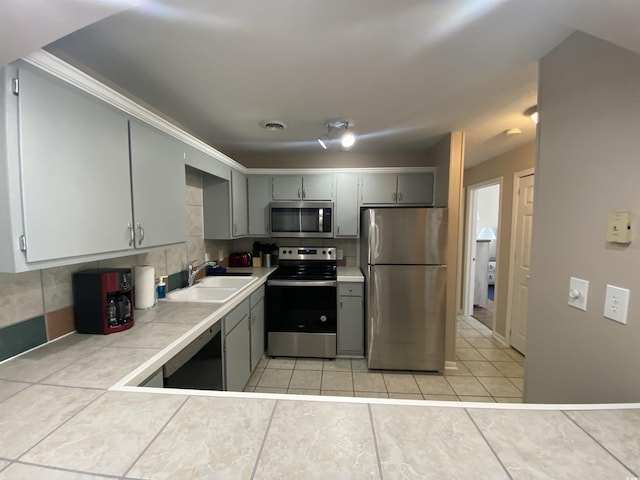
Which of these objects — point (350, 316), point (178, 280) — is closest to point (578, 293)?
point (350, 316)

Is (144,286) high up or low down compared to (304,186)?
down

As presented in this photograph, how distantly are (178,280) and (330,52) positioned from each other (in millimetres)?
2085

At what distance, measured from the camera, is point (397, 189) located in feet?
10.0

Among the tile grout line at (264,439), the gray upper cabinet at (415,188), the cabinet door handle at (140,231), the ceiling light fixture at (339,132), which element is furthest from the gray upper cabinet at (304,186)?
the tile grout line at (264,439)

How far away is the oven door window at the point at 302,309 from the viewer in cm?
279

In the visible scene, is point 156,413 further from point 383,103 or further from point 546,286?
point 383,103

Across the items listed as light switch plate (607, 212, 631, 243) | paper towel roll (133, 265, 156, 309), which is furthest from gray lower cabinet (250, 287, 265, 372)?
light switch plate (607, 212, 631, 243)

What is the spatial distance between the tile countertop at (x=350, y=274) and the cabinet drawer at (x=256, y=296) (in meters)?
0.84

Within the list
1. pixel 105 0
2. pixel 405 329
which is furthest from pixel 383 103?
pixel 405 329

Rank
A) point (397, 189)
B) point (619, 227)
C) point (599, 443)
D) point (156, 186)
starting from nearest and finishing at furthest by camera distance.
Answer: point (599, 443)
point (619, 227)
point (156, 186)
point (397, 189)

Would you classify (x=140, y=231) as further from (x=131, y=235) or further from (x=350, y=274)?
(x=350, y=274)

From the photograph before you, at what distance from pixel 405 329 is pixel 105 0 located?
9.40ft

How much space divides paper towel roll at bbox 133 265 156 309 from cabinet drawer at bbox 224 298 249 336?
524 mm

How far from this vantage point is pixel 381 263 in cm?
254
